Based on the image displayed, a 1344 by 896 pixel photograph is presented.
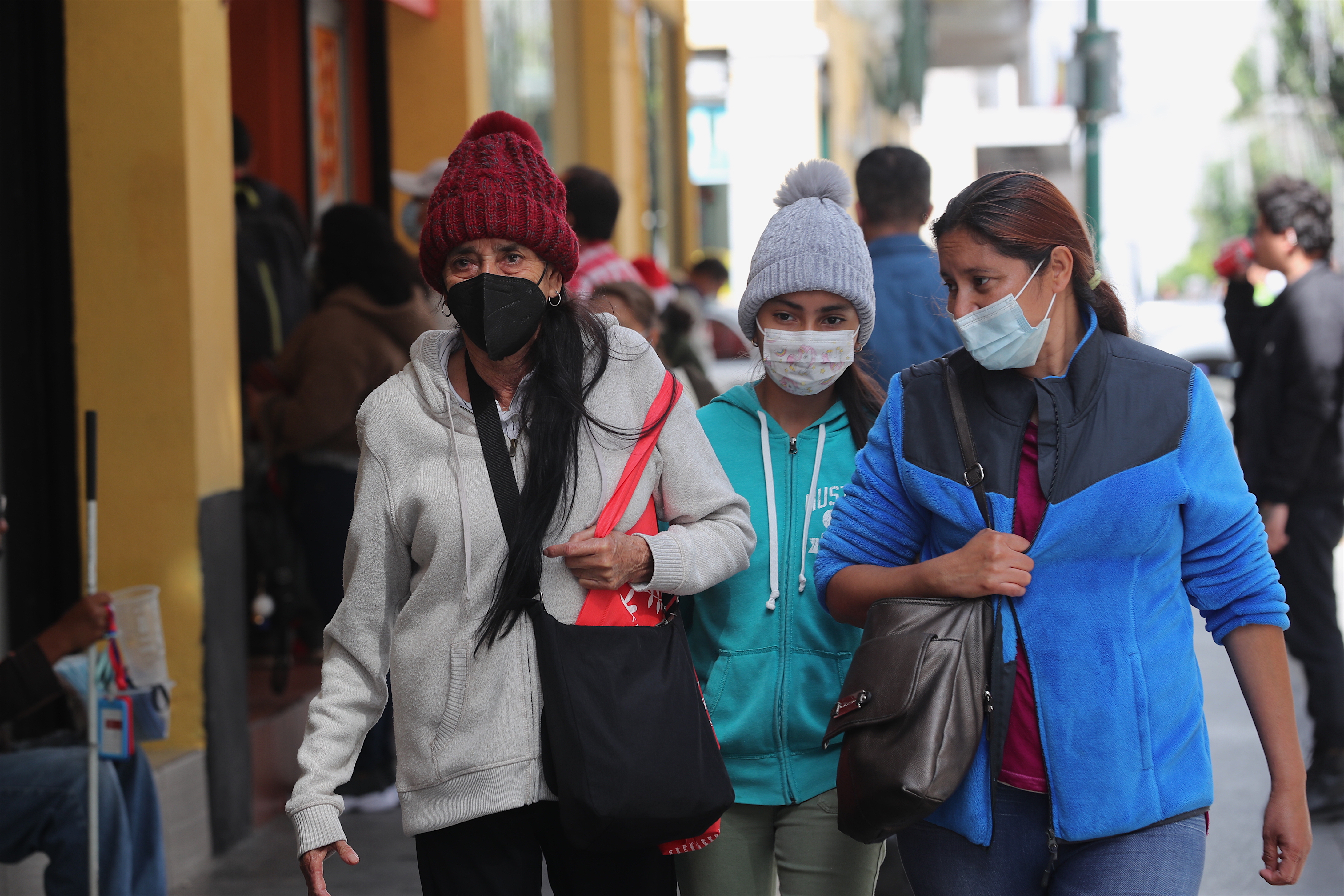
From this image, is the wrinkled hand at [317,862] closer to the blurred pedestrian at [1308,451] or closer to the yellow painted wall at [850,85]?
the blurred pedestrian at [1308,451]

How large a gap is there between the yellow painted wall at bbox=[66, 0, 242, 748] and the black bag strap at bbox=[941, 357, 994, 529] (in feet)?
8.68

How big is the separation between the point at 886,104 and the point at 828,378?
29.5m

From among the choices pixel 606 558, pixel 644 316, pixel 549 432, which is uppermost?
pixel 644 316

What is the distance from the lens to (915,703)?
2.25 meters

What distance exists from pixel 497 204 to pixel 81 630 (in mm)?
1910

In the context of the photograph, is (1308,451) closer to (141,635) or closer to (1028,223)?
(1028,223)

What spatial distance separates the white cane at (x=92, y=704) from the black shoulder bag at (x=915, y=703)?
2.10m

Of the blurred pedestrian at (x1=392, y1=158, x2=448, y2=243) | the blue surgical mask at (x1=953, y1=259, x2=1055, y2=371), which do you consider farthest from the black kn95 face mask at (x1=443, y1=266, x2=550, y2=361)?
the blurred pedestrian at (x1=392, y1=158, x2=448, y2=243)

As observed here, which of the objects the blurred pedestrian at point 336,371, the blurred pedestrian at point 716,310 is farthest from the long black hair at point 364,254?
the blurred pedestrian at point 716,310

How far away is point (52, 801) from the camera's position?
11.9 feet

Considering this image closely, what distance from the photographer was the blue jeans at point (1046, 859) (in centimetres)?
227

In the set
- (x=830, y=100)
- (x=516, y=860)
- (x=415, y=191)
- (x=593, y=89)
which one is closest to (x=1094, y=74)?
(x=593, y=89)

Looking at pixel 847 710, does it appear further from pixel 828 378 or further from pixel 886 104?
pixel 886 104

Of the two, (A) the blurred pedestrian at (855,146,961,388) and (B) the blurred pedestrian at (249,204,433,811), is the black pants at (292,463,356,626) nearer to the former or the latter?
(B) the blurred pedestrian at (249,204,433,811)
